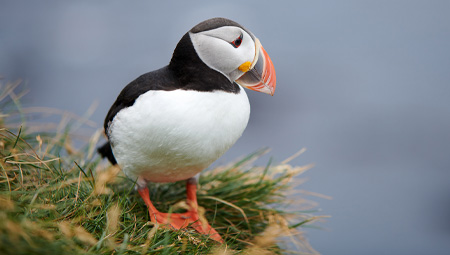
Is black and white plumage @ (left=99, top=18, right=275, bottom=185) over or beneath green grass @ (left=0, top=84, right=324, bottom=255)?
over

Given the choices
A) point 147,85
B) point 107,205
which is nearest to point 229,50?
point 147,85

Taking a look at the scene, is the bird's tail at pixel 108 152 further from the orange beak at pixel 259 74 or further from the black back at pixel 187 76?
the orange beak at pixel 259 74

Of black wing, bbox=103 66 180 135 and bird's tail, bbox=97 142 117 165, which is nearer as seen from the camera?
black wing, bbox=103 66 180 135

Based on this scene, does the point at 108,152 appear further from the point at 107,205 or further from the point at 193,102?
the point at 193,102

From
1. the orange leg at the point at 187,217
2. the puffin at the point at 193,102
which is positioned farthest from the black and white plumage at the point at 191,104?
the orange leg at the point at 187,217

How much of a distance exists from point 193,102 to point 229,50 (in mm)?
211

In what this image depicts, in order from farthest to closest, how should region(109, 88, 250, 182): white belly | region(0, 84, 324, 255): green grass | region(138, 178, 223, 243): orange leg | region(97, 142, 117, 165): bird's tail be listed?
region(97, 142, 117, 165): bird's tail
region(138, 178, 223, 243): orange leg
region(109, 88, 250, 182): white belly
region(0, 84, 324, 255): green grass

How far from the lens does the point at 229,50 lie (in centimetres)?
135

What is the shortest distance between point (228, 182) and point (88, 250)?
928mm

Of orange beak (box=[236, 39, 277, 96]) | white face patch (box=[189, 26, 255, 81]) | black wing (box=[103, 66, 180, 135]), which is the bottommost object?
black wing (box=[103, 66, 180, 135])

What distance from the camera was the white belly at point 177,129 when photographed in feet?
4.37

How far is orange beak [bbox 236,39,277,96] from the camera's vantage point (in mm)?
1423

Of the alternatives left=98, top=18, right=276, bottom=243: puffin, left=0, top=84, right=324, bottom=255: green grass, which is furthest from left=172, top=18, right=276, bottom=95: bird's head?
left=0, top=84, right=324, bottom=255: green grass

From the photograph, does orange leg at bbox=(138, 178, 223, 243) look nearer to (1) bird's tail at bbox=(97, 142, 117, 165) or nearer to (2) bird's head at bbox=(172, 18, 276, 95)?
(1) bird's tail at bbox=(97, 142, 117, 165)
